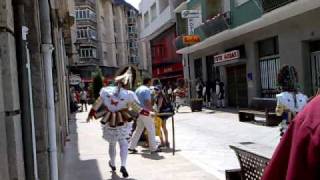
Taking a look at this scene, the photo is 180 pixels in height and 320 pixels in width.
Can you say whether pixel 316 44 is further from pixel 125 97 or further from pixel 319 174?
pixel 319 174

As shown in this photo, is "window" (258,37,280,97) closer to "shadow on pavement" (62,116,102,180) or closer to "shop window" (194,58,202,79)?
"shop window" (194,58,202,79)

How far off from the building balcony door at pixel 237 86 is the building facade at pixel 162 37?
13.6 meters

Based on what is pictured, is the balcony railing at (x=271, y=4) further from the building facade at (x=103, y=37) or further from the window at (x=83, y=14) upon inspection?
the window at (x=83, y=14)

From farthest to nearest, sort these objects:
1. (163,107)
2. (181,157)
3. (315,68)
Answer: (315,68), (163,107), (181,157)

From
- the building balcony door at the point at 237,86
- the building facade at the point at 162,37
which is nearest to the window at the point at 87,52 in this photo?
the building facade at the point at 162,37

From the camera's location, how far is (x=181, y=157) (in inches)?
389

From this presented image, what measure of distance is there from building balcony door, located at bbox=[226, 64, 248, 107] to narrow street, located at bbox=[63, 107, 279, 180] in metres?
10.2

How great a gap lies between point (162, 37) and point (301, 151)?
159 feet

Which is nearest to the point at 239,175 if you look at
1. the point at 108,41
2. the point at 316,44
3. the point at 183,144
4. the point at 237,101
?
the point at 183,144

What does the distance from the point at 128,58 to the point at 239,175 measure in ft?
310

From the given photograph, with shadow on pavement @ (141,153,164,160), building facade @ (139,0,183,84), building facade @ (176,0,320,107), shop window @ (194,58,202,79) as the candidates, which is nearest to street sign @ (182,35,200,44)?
building facade @ (176,0,320,107)

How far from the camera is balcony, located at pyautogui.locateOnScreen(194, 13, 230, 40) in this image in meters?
25.2

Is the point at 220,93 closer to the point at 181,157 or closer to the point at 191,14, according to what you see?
the point at 191,14

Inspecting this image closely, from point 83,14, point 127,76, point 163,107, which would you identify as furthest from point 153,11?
point 127,76
